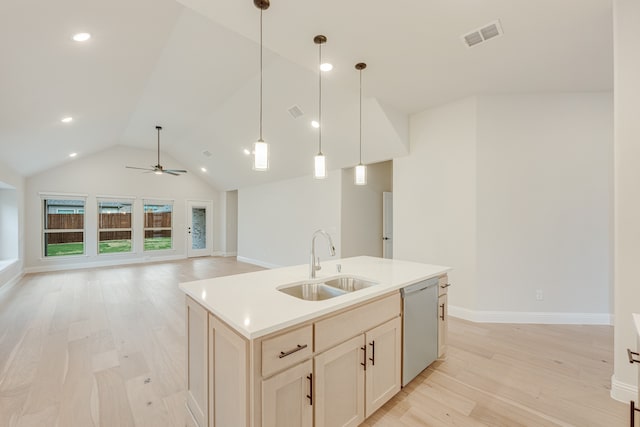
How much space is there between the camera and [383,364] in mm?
1976

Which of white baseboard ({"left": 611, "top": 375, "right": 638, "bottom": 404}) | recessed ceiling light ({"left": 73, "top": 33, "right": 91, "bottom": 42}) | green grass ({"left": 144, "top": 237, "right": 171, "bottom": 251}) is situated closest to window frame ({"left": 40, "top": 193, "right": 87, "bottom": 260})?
green grass ({"left": 144, "top": 237, "right": 171, "bottom": 251})

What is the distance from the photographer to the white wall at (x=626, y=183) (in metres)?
2.02

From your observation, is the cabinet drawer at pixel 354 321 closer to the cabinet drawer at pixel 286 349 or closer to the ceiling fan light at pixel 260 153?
the cabinet drawer at pixel 286 349

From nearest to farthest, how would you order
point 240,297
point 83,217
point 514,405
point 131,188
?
point 240,297 < point 514,405 < point 83,217 < point 131,188

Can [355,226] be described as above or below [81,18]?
below

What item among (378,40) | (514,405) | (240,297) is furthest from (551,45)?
(240,297)

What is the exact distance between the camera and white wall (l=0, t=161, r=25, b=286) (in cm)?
528

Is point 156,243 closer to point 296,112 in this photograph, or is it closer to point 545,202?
point 296,112

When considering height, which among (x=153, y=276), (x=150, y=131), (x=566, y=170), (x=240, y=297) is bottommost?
(x=153, y=276)

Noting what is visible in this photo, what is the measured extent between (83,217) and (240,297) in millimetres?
8714

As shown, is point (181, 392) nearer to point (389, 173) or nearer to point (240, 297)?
point (240, 297)

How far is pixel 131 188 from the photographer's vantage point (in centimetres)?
851

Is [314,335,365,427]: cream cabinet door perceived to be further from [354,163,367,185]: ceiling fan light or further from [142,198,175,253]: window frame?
[142,198,175,253]: window frame

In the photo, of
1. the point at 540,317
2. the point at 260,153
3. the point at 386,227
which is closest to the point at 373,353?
the point at 260,153
